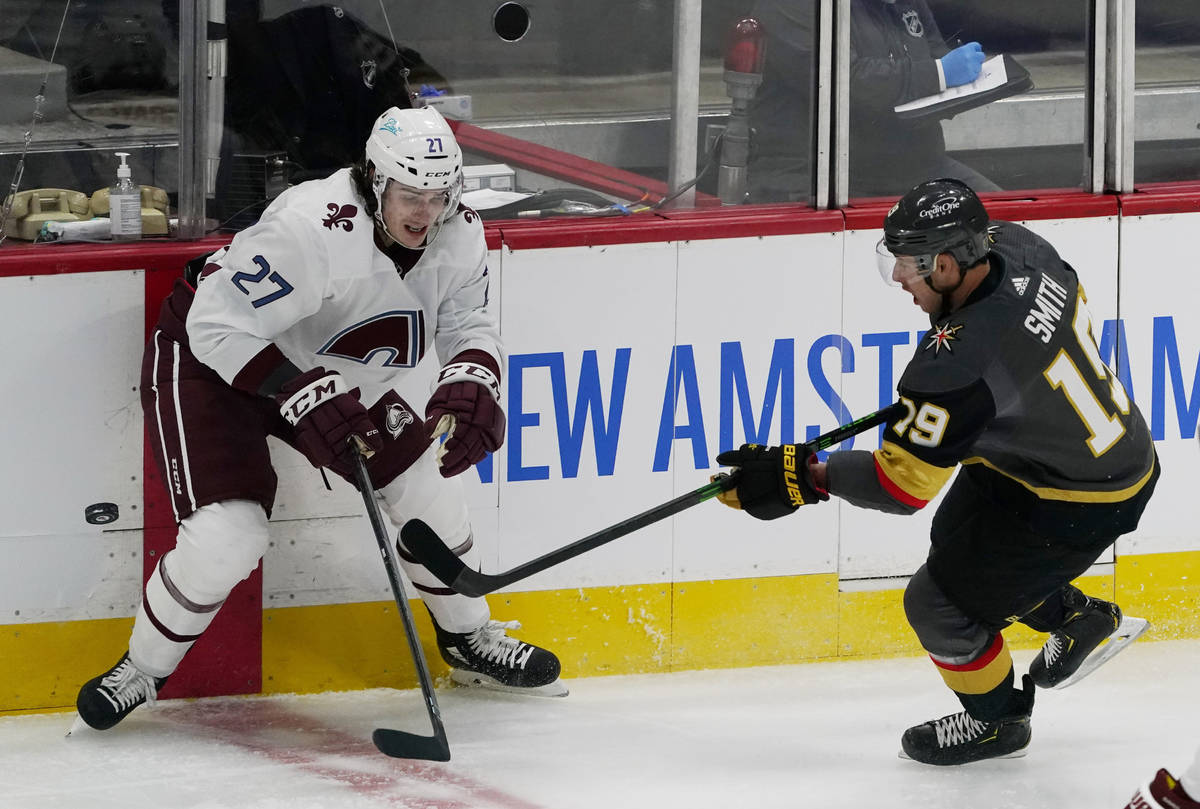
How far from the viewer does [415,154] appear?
3100mm

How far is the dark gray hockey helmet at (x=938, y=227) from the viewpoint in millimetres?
2891

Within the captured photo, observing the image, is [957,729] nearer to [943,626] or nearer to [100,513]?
[943,626]

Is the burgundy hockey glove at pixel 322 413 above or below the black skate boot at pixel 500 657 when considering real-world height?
above

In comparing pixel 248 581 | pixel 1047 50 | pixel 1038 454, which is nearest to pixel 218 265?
pixel 248 581

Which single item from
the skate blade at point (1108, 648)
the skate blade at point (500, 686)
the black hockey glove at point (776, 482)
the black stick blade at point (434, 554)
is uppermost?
the black hockey glove at point (776, 482)

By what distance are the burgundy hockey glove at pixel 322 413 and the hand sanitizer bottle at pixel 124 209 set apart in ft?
1.90

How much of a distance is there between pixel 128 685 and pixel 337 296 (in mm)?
857

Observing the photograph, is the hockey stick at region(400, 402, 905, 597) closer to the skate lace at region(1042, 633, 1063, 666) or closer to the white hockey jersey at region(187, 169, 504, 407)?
the white hockey jersey at region(187, 169, 504, 407)

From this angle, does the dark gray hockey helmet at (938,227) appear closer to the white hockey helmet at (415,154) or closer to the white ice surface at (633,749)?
the white hockey helmet at (415,154)

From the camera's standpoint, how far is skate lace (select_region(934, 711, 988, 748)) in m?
3.35

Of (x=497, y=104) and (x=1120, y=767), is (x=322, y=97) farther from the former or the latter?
(x=1120, y=767)

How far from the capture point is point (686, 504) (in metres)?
3.04

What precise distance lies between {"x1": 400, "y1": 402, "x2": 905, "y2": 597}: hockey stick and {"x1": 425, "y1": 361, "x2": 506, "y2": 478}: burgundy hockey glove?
15 centimetres

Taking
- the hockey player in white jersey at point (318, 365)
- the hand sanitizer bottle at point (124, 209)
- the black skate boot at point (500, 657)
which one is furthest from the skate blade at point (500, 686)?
the hand sanitizer bottle at point (124, 209)
